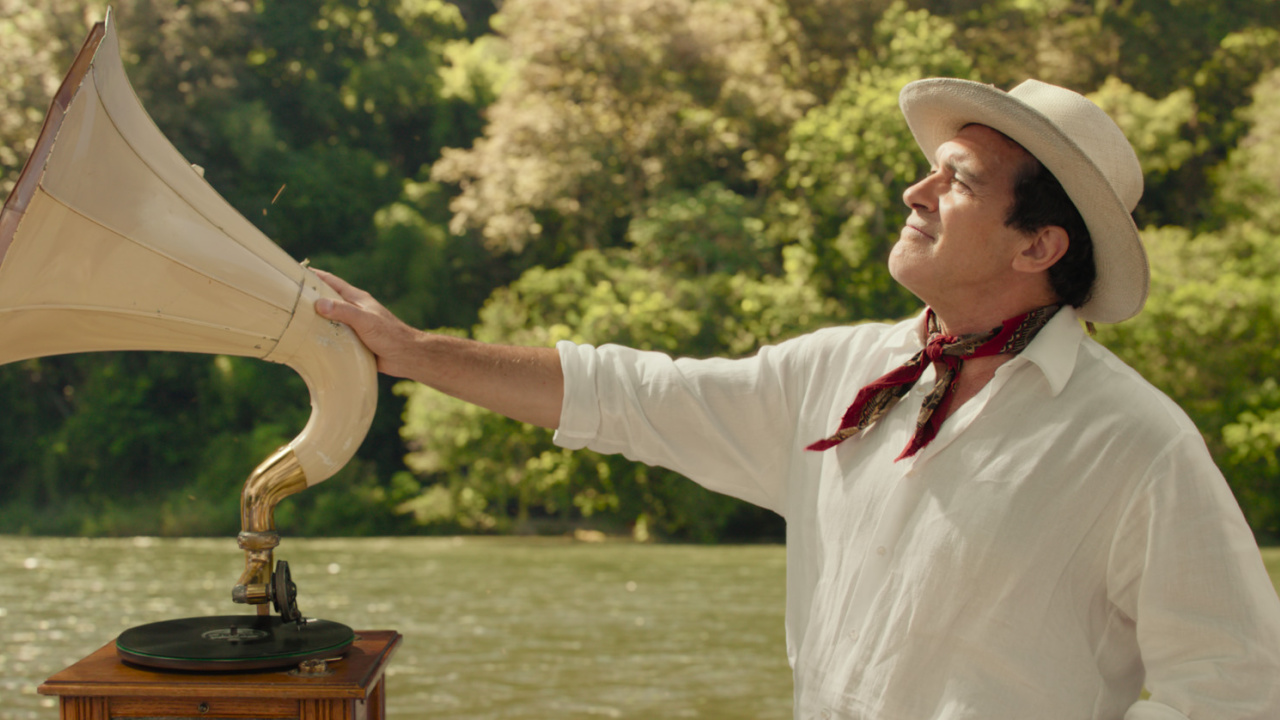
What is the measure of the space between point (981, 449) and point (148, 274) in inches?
41.1

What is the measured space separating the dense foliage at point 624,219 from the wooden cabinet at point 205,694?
11.8 metres

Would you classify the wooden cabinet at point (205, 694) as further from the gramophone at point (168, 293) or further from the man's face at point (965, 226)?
the man's face at point (965, 226)

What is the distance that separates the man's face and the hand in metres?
0.65

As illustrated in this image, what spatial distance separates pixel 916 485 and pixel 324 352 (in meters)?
0.78

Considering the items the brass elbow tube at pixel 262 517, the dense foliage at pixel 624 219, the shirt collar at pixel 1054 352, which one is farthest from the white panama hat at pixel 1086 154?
the dense foliage at pixel 624 219

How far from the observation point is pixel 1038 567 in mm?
1303

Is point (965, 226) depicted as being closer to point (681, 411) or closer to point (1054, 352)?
point (1054, 352)

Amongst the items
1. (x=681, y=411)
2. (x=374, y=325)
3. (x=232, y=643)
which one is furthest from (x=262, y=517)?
(x=681, y=411)

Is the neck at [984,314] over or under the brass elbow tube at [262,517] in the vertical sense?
over

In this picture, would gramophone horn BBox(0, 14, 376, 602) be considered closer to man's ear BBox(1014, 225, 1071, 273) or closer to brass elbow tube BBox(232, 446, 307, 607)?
brass elbow tube BBox(232, 446, 307, 607)

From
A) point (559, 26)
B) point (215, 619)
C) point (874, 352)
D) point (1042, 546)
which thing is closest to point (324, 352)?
point (215, 619)

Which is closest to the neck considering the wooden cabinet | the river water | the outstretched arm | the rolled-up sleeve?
the rolled-up sleeve

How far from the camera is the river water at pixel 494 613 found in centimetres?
646

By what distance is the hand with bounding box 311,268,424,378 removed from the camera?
1.50m
